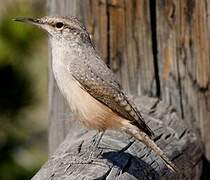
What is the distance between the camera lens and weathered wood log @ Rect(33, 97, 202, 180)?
3.69 metres

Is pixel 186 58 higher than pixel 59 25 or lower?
lower

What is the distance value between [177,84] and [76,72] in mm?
720

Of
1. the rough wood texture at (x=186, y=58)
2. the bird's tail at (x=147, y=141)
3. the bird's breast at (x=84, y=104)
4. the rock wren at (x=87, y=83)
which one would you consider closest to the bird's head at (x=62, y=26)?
the rock wren at (x=87, y=83)

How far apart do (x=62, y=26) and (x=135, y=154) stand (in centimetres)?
99

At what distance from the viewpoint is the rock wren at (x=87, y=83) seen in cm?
459

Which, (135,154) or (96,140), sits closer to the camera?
(135,154)

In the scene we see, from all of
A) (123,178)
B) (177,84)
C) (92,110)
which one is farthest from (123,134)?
(123,178)

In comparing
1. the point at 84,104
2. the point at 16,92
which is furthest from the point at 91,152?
the point at 16,92

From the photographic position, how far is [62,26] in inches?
187

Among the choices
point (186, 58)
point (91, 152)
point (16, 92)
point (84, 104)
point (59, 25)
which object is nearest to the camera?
point (91, 152)

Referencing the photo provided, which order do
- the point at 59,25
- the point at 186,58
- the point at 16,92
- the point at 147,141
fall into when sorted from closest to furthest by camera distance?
the point at 147,141, the point at 59,25, the point at 186,58, the point at 16,92

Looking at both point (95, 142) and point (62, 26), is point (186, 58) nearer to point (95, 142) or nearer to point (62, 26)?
point (62, 26)

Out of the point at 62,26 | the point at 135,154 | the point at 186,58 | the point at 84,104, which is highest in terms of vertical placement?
the point at 62,26

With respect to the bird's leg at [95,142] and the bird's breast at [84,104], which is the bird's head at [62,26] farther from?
the bird's leg at [95,142]
